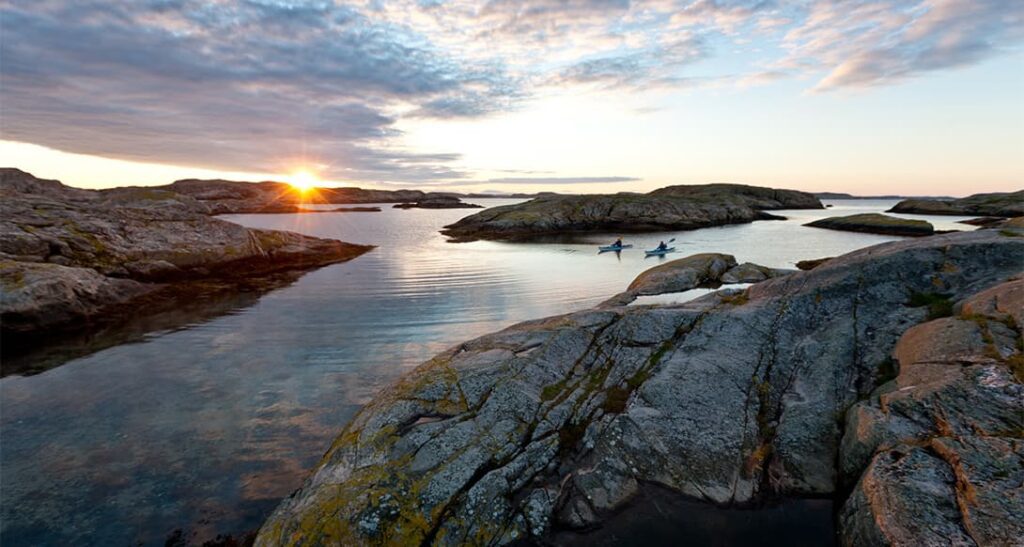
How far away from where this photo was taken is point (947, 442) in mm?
9133

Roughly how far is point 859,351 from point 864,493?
5.80 meters

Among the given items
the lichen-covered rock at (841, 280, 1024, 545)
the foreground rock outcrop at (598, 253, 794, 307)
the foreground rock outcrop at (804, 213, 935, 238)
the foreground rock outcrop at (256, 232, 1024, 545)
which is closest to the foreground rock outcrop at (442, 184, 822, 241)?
the foreground rock outcrop at (804, 213, 935, 238)

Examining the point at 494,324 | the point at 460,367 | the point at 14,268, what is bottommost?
the point at 494,324

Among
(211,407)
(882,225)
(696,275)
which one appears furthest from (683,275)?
(882,225)

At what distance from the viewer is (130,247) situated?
4134cm

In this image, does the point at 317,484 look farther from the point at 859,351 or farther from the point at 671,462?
the point at 859,351

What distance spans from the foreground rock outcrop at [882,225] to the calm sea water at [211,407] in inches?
3460

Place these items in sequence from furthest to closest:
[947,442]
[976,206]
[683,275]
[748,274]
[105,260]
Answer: [976,206] < [748,274] < [105,260] < [683,275] < [947,442]

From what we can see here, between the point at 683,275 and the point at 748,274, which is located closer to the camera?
the point at 683,275

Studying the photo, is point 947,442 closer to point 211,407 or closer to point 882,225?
point 211,407

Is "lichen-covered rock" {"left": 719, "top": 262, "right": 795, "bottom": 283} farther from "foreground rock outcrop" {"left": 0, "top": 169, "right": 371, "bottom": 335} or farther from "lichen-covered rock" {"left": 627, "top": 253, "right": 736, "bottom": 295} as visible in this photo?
"foreground rock outcrop" {"left": 0, "top": 169, "right": 371, "bottom": 335}

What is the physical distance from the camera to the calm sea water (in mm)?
12484

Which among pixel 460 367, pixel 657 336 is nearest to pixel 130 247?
pixel 460 367

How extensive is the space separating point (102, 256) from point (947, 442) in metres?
52.8
